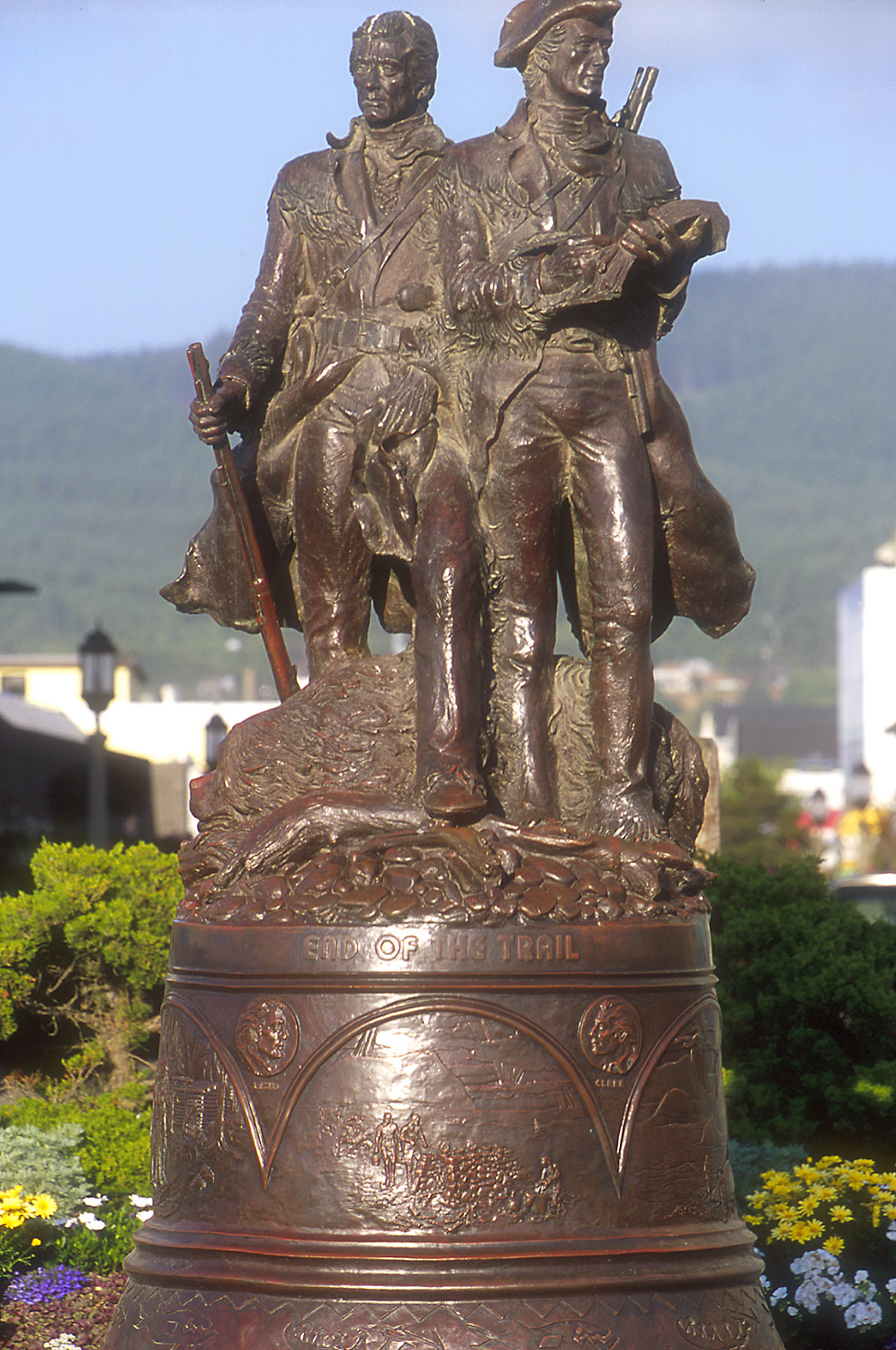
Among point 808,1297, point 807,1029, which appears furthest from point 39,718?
point 808,1297

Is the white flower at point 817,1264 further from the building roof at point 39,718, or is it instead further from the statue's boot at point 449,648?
the building roof at point 39,718

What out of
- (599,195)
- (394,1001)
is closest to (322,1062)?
(394,1001)

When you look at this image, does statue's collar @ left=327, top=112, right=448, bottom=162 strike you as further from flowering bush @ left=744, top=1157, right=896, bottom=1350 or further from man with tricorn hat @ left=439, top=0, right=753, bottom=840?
→ flowering bush @ left=744, top=1157, right=896, bottom=1350

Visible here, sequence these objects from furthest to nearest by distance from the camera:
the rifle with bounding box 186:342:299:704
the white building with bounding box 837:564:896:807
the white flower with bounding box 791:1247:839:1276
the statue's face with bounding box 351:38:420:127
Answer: the white building with bounding box 837:564:896:807, the white flower with bounding box 791:1247:839:1276, the statue's face with bounding box 351:38:420:127, the rifle with bounding box 186:342:299:704

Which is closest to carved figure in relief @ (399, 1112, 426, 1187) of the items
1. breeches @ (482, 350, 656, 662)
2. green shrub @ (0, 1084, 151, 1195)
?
breeches @ (482, 350, 656, 662)

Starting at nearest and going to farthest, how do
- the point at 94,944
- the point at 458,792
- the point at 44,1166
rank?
1. the point at 458,792
2. the point at 44,1166
3. the point at 94,944

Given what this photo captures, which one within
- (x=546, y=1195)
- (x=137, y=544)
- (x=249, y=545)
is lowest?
(x=546, y=1195)

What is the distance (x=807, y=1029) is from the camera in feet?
30.5

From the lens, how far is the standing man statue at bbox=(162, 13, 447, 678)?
618 cm

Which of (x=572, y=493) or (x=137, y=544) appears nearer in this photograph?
(x=572, y=493)

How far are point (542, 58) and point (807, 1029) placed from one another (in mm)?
5023

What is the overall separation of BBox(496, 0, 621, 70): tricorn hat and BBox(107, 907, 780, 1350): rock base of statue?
2479 mm

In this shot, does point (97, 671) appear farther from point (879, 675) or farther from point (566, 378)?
point (879, 675)

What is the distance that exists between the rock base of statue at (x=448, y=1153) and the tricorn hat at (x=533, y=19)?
2.48 m
